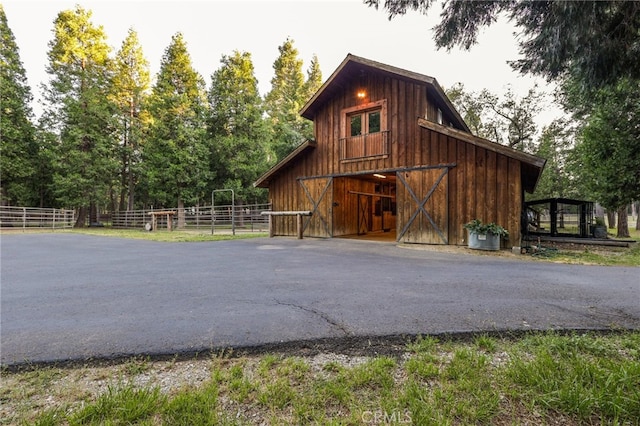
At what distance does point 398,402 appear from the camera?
5.09 feet

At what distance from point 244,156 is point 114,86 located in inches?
489

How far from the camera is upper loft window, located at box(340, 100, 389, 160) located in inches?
392

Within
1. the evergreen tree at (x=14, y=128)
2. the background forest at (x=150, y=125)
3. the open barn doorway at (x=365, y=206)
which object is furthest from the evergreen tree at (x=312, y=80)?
the evergreen tree at (x=14, y=128)

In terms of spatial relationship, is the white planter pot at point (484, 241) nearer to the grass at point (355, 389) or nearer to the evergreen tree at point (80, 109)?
the grass at point (355, 389)

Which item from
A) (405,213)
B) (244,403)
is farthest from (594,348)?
(405,213)

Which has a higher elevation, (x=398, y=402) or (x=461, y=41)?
(x=461, y=41)

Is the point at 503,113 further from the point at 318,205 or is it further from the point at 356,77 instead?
the point at 318,205

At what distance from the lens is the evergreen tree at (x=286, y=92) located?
2580 cm

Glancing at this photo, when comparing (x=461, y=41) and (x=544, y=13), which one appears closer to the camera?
(x=544, y=13)

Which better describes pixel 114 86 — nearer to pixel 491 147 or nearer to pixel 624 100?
pixel 491 147

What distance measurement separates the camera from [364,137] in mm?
10383

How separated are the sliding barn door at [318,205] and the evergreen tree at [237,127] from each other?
11.9 m

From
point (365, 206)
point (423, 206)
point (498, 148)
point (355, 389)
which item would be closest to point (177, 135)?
point (365, 206)

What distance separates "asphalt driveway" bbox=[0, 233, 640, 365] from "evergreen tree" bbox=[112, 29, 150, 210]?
73.2ft
